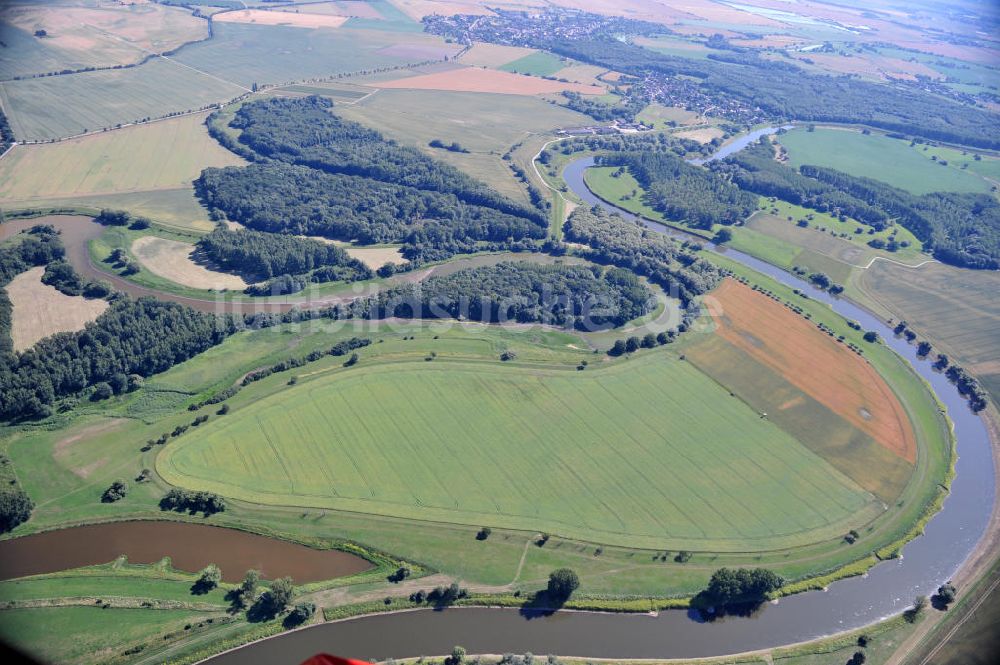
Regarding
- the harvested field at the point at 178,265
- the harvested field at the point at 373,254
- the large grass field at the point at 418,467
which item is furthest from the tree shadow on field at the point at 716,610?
the harvested field at the point at 178,265

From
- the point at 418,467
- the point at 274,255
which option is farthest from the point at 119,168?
the point at 418,467

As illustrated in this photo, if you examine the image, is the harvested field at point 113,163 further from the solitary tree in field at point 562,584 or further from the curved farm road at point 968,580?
the curved farm road at point 968,580

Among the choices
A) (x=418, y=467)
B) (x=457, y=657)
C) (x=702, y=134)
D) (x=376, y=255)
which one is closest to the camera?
(x=457, y=657)

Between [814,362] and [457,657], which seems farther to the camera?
[814,362]

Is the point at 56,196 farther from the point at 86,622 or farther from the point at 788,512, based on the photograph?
the point at 788,512

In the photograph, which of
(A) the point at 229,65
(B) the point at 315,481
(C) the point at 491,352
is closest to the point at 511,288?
(C) the point at 491,352

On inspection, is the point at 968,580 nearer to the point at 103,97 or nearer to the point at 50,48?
the point at 103,97

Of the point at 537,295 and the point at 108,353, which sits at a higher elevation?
the point at 537,295
